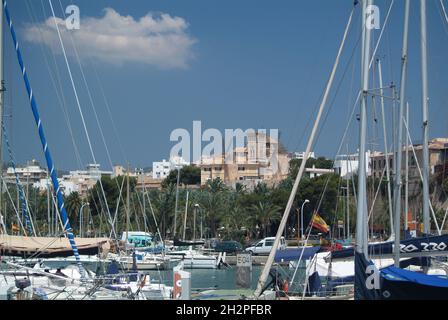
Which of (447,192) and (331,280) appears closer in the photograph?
(331,280)

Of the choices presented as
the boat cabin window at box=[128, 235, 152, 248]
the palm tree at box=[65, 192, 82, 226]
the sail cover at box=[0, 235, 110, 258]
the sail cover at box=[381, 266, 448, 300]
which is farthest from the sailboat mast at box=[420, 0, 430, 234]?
the palm tree at box=[65, 192, 82, 226]

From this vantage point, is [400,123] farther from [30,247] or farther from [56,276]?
[30,247]

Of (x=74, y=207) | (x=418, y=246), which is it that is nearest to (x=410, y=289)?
(x=418, y=246)

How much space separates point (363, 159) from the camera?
19141 millimetres

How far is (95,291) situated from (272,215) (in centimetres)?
6200

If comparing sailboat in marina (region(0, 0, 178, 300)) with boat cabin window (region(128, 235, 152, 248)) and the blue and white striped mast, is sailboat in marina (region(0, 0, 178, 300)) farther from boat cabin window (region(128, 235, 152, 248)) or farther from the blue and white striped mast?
boat cabin window (region(128, 235, 152, 248))

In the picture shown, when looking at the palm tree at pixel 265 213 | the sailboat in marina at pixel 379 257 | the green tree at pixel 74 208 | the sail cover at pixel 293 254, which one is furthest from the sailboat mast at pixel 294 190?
the green tree at pixel 74 208

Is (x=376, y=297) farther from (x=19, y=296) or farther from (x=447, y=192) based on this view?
(x=447, y=192)

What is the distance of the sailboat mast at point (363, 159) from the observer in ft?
60.6

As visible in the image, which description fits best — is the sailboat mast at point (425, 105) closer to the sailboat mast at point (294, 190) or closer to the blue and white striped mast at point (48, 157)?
the sailboat mast at point (294, 190)

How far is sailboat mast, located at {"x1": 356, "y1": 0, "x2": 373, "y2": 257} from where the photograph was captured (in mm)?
18469
